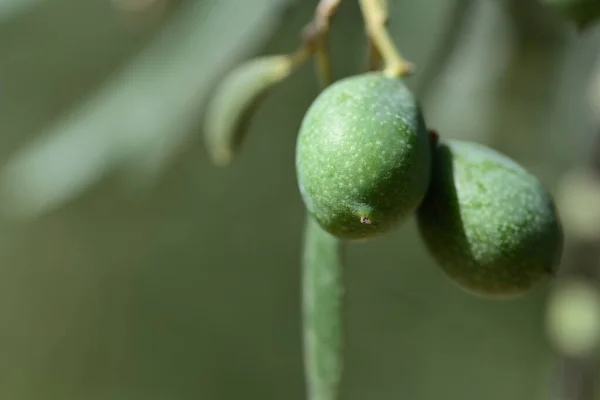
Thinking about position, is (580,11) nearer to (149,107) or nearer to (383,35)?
(383,35)

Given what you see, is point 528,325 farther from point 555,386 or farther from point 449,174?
point 449,174

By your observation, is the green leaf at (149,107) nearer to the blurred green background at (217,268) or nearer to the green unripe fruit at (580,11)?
the blurred green background at (217,268)

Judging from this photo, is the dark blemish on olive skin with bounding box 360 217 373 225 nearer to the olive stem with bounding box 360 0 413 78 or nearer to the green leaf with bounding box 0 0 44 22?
the olive stem with bounding box 360 0 413 78

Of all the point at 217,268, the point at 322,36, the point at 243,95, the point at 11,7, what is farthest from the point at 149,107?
the point at 217,268

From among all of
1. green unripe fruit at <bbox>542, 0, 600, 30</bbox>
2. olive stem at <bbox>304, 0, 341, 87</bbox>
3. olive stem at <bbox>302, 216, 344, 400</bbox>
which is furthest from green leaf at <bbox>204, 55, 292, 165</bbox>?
green unripe fruit at <bbox>542, 0, 600, 30</bbox>

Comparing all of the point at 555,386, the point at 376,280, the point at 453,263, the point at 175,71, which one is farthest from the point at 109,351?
the point at 453,263

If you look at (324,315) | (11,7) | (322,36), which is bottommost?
(324,315)
